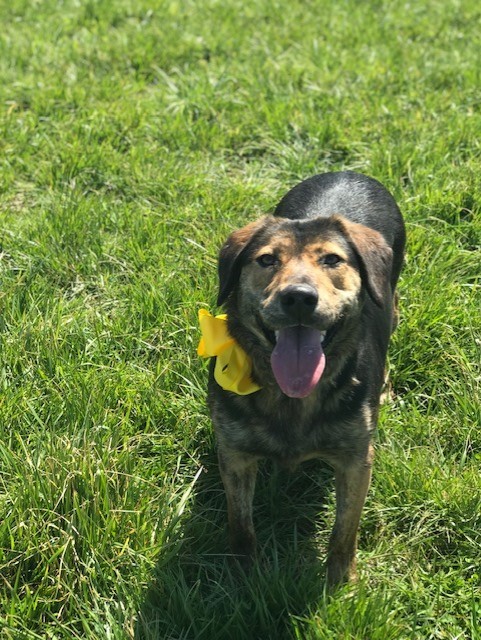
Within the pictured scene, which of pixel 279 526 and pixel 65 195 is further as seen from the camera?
pixel 65 195

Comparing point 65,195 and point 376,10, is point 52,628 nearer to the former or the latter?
point 65,195

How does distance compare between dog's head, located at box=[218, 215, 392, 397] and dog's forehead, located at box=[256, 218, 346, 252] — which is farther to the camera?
dog's forehead, located at box=[256, 218, 346, 252]

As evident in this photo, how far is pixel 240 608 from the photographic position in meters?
3.06

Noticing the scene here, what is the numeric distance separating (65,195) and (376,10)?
465cm

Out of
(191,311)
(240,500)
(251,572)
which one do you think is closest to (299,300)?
(240,500)

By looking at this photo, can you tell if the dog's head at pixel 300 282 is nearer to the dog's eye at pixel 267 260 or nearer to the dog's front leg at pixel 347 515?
the dog's eye at pixel 267 260

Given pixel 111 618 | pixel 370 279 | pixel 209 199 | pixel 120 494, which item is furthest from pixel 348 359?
pixel 209 199

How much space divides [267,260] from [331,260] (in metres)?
0.27

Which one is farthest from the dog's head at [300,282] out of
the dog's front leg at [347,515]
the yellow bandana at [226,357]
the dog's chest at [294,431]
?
the dog's front leg at [347,515]

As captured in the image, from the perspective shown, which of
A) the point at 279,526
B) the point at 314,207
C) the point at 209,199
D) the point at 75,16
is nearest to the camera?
the point at 279,526

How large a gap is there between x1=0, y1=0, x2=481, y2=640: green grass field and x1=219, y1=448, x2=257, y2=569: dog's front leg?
0.13 metres

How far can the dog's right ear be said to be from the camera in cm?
341

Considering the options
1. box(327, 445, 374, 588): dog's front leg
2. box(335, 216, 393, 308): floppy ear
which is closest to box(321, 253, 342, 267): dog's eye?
box(335, 216, 393, 308): floppy ear

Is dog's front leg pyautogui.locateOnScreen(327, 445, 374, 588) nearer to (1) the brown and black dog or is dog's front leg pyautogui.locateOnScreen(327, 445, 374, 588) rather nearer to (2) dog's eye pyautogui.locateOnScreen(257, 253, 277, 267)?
(1) the brown and black dog
